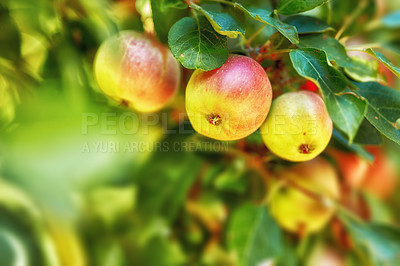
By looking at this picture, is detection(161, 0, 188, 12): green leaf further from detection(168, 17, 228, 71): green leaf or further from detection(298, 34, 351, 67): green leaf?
Answer: detection(298, 34, 351, 67): green leaf

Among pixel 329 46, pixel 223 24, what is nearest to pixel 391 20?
pixel 329 46

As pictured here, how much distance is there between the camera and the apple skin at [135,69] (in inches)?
15.4

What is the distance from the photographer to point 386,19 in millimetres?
647

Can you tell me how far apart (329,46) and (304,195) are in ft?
0.95

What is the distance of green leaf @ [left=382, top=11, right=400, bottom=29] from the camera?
64cm

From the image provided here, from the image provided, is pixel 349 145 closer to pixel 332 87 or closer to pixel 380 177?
pixel 332 87

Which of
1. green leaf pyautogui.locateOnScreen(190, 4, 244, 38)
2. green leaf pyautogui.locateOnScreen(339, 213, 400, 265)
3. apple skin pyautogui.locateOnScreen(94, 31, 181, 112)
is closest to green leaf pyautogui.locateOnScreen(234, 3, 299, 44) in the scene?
green leaf pyautogui.locateOnScreen(190, 4, 244, 38)

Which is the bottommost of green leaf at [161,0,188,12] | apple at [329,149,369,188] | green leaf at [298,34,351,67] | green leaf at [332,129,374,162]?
apple at [329,149,369,188]

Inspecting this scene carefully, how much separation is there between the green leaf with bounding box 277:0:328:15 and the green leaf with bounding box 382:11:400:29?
15.6 inches

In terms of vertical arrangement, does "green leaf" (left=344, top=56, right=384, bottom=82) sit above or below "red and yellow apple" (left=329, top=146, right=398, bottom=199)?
above

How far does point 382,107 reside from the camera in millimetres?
342

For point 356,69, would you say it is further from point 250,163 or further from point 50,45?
point 50,45

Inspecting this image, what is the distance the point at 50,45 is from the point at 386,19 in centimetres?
59

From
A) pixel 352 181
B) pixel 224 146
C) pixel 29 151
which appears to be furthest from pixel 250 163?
pixel 29 151
